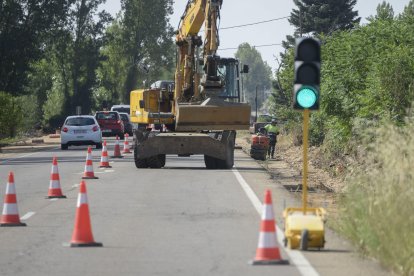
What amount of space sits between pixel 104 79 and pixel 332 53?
8423 centimetres

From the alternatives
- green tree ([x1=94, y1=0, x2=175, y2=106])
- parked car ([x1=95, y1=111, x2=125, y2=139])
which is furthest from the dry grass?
green tree ([x1=94, y1=0, x2=175, y2=106])

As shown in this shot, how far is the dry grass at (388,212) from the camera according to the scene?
12023 millimetres

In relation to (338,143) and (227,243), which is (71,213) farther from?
(338,143)

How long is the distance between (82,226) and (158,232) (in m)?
2.06

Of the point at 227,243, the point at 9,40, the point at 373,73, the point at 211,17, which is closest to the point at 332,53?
the point at 373,73

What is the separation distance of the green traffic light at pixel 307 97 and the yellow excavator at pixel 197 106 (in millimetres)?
17046

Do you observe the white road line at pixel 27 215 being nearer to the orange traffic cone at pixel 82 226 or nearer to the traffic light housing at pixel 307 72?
the orange traffic cone at pixel 82 226

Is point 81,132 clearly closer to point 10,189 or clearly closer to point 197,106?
point 197,106

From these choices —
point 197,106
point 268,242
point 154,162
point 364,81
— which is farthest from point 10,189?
point 364,81

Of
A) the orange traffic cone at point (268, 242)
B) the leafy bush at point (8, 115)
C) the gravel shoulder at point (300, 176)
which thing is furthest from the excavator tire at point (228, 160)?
the leafy bush at point (8, 115)

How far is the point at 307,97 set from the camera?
14398mm

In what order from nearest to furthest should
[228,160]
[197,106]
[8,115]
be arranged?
[197,106], [228,160], [8,115]

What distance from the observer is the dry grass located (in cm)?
1202

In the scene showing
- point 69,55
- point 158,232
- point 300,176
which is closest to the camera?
point 158,232
